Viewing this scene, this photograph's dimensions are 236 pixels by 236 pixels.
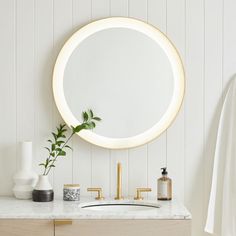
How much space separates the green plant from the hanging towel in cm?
68

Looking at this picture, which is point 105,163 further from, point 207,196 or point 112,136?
point 207,196

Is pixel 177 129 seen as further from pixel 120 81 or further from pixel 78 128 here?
pixel 78 128

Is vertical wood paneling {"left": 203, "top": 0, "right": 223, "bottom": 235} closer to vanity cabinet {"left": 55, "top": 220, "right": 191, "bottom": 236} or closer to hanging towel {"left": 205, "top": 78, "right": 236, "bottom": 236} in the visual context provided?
hanging towel {"left": 205, "top": 78, "right": 236, "bottom": 236}

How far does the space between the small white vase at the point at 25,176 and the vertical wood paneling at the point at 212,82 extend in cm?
94

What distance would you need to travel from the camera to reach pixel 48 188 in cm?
265

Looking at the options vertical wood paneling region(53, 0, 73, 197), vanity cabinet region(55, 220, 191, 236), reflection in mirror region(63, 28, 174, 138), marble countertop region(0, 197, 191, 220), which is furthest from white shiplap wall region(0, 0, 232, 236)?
vanity cabinet region(55, 220, 191, 236)

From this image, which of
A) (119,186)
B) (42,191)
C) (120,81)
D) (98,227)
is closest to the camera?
(98,227)

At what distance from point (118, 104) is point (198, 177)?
59cm

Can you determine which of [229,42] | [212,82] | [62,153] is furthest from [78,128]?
[229,42]

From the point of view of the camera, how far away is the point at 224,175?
2799 mm

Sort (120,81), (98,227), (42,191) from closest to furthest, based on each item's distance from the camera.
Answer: (98,227)
(42,191)
(120,81)

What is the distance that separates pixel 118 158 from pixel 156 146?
22 centimetres

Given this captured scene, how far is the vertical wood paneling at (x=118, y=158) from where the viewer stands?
2.85m

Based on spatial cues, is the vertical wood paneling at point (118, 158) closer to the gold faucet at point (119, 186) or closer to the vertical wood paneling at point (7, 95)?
the gold faucet at point (119, 186)
